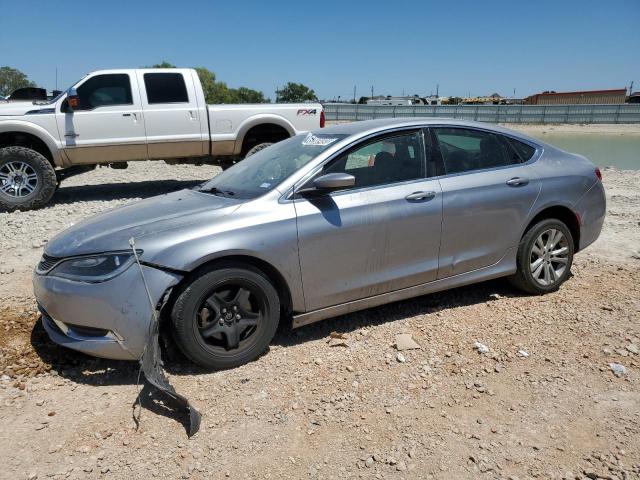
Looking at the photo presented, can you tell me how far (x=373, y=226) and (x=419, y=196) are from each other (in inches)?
18.9

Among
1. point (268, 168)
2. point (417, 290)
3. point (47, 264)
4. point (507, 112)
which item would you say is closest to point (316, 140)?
point (268, 168)

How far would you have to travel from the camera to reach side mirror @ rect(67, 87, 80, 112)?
830 cm

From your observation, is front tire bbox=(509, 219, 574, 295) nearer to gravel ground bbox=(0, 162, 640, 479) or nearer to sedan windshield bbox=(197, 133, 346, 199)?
gravel ground bbox=(0, 162, 640, 479)

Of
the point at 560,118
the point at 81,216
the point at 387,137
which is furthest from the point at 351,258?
the point at 560,118

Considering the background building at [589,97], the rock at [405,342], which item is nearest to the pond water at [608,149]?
the rock at [405,342]

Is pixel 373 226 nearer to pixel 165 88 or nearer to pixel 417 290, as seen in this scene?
pixel 417 290

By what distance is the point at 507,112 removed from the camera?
33938 mm

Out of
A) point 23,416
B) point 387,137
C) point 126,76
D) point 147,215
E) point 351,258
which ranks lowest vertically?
point 23,416

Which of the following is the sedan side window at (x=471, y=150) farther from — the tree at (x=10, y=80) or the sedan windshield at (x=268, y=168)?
the tree at (x=10, y=80)

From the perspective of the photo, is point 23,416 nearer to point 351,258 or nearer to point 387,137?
point 351,258

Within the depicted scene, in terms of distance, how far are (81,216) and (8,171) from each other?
4.92 ft

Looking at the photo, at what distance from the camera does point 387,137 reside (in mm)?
4027

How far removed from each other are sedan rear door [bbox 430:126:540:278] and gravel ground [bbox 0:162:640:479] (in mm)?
540

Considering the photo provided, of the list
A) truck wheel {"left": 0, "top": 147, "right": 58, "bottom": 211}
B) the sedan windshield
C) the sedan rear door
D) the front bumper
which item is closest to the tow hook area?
the front bumper
